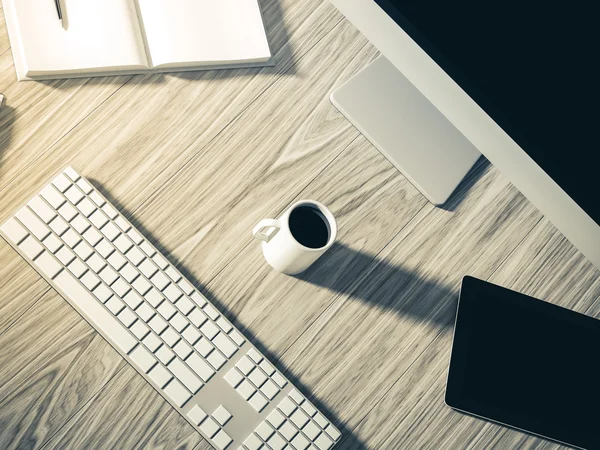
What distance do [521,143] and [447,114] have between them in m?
0.10

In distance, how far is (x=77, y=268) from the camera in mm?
672

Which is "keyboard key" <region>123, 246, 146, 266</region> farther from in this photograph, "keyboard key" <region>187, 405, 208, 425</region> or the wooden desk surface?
"keyboard key" <region>187, 405, 208, 425</region>

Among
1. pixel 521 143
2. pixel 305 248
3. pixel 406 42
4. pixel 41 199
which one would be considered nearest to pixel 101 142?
pixel 41 199

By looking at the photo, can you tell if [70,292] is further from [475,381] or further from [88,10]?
[475,381]

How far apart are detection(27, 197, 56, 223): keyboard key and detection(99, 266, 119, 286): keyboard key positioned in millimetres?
93

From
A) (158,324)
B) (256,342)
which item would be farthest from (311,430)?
(158,324)

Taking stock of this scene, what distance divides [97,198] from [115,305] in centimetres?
14

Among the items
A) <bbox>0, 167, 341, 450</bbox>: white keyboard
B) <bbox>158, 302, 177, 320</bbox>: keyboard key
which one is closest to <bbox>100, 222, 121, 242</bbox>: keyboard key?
<bbox>0, 167, 341, 450</bbox>: white keyboard

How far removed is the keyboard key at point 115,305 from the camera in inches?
26.3

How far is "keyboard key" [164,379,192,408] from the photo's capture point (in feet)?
2.17

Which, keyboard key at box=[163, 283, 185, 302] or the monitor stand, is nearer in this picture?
keyboard key at box=[163, 283, 185, 302]

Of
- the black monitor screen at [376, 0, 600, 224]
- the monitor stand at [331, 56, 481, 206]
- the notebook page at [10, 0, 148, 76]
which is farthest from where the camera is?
the monitor stand at [331, 56, 481, 206]

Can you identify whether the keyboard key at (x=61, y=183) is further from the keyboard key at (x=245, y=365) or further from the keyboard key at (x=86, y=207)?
the keyboard key at (x=245, y=365)

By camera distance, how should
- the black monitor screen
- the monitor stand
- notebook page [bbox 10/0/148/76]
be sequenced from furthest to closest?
the monitor stand
notebook page [bbox 10/0/148/76]
the black monitor screen
